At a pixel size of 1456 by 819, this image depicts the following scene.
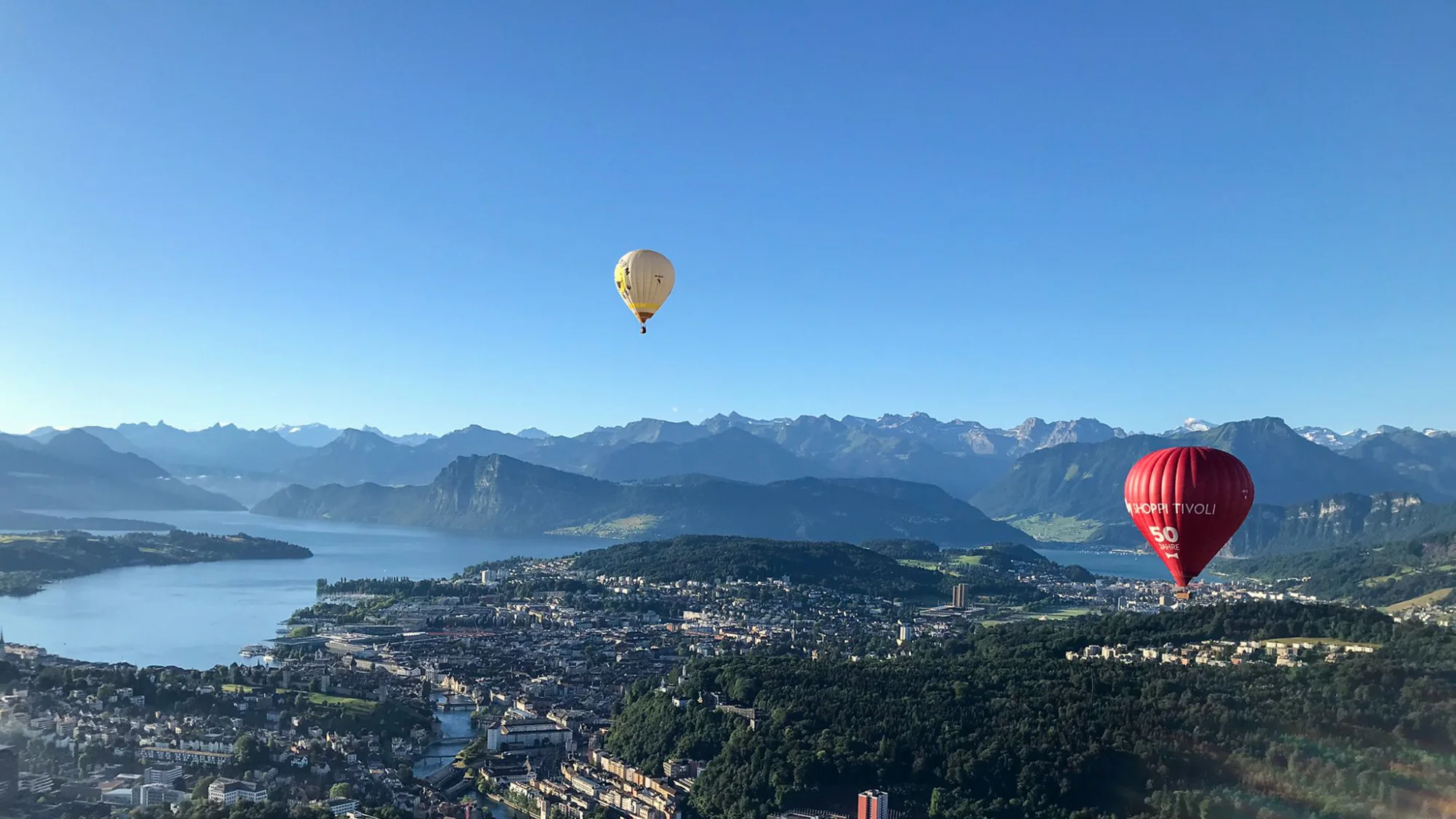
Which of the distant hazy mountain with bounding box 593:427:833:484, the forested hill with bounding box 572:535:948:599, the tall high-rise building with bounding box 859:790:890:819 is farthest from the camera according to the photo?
the distant hazy mountain with bounding box 593:427:833:484

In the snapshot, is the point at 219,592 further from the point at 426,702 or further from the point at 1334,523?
the point at 1334,523

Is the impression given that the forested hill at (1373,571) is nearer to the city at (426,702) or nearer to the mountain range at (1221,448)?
the city at (426,702)

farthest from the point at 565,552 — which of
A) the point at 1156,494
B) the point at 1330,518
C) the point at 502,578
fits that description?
the point at 1156,494

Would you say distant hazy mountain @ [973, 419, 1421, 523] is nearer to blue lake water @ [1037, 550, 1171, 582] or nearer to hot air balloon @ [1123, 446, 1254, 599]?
blue lake water @ [1037, 550, 1171, 582]

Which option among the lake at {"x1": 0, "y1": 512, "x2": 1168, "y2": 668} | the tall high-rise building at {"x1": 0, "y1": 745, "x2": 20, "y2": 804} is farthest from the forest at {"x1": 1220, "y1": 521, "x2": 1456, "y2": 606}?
the tall high-rise building at {"x1": 0, "y1": 745, "x2": 20, "y2": 804}

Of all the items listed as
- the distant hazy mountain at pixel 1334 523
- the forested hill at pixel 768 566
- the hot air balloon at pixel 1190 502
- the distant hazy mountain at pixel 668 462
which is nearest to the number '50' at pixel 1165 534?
the hot air balloon at pixel 1190 502

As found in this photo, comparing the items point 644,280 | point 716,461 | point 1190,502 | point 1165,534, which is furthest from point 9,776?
point 716,461

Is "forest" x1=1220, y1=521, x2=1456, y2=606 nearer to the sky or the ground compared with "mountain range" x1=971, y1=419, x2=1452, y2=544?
nearer to the ground
